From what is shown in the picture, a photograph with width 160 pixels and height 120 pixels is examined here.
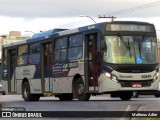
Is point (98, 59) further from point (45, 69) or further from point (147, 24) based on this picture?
point (45, 69)

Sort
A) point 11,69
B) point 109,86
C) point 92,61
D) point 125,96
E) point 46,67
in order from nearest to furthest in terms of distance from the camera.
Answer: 1. point 109,86
2. point 92,61
3. point 125,96
4. point 46,67
5. point 11,69

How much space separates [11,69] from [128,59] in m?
10.0

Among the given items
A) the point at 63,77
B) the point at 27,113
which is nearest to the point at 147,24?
the point at 63,77

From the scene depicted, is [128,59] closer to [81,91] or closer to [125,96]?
[81,91]

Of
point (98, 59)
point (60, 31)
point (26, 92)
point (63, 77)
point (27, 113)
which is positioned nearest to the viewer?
point (27, 113)

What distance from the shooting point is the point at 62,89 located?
24438 mm

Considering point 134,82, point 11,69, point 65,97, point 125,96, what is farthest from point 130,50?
point 11,69

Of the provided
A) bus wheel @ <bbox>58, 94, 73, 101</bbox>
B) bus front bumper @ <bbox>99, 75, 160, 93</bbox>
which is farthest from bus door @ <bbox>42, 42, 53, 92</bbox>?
bus front bumper @ <bbox>99, 75, 160, 93</bbox>

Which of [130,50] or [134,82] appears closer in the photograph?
[134,82]

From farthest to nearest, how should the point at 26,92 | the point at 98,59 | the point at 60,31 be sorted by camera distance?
the point at 26,92
the point at 60,31
the point at 98,59

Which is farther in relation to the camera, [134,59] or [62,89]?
[62,89]

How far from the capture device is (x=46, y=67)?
26.1 m

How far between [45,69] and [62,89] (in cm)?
215

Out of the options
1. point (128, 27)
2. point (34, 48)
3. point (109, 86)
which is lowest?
point (109, 86)
